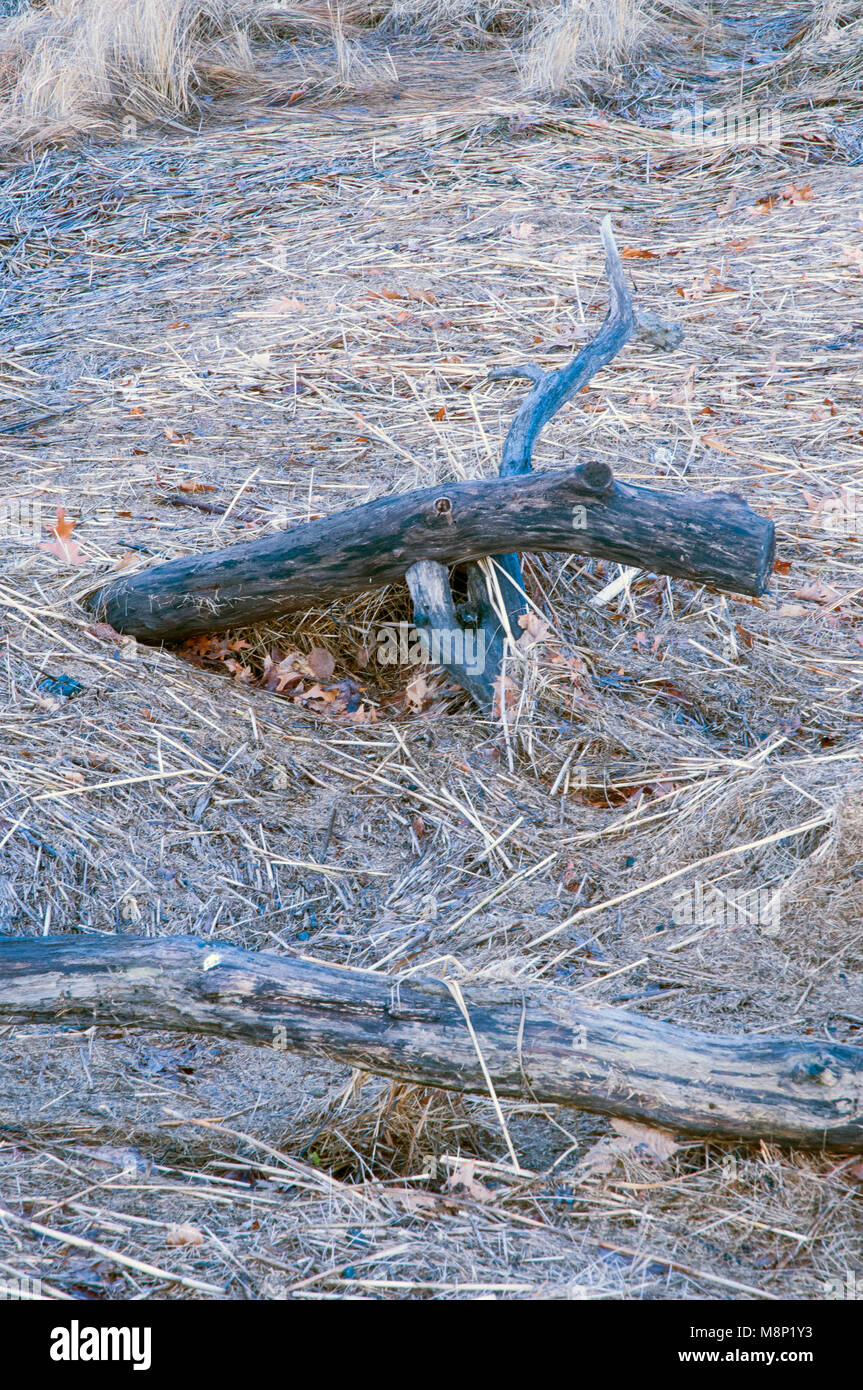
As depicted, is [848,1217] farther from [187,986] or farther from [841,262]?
[841,262]

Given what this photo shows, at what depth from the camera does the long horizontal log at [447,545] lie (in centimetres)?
338

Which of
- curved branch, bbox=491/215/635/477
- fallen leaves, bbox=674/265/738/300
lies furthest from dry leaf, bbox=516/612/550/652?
fallen leaves, bbox=674/265/738/300

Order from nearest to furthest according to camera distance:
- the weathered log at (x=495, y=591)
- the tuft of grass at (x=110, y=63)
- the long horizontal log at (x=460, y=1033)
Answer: the long horizontal log at (x=460, y=1033)
the weathered log at (x=495, y=591)
the tuft of grass at (x=110, y=63)

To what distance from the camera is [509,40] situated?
9266 mm

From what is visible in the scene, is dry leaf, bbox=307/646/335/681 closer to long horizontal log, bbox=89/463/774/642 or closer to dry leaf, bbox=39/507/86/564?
long horizontal log, bbox=89/463/774/642

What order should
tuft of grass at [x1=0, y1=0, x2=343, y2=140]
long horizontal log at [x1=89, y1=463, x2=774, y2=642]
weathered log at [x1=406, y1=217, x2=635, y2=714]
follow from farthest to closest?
tuft of grass at [x1=0, y1=0, x2=343, y2=140] → weathered log at [x1=406, y1=217, x2=635, y2=714] → long horizontal log at [x1=89, y1=463, x2=774, y2=642]

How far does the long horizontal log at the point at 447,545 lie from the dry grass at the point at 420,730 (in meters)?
0.25

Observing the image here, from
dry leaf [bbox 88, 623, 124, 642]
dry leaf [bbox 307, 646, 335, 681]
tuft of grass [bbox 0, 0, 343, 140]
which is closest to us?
dry leaf [bbox 88, 623, 124, 642]

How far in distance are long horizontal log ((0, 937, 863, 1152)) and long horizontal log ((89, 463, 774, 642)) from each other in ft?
4.71

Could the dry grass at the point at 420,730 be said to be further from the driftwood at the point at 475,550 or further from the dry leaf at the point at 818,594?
the driftwood at the point at 475,550

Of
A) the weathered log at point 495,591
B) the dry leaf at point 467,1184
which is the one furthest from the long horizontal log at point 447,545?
the dry leaf at point 467,1184

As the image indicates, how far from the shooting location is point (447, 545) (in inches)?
147

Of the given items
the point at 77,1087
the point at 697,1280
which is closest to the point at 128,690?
the point at 77,1087

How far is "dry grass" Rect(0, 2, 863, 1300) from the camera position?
96.2 inches
